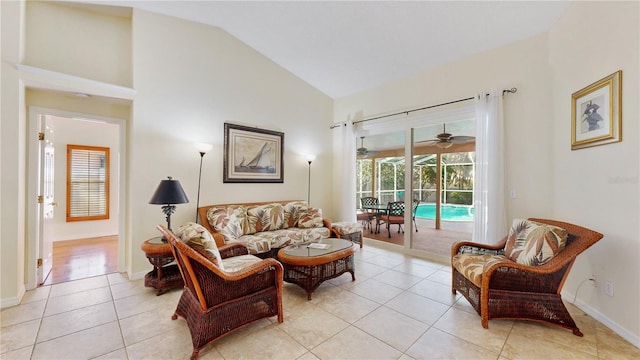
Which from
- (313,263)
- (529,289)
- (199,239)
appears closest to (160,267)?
(199,239)

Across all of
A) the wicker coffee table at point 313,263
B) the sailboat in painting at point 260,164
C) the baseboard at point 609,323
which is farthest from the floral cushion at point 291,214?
the baseboard at point 609,323

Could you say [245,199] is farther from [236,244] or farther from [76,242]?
[76,242]

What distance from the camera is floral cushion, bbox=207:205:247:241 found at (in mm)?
3537

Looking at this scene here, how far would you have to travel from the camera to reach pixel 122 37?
342 centimetres

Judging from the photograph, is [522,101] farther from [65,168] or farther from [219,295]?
[65,168]

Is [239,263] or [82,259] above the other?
[239,263]

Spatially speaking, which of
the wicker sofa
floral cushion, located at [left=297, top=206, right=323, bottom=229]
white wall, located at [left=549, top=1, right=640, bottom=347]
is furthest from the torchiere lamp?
white wall, located at [left=549, top=1, right=640, bottom=347]

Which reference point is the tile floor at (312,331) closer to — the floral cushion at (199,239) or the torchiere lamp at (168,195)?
the floral cushion at (199,239)

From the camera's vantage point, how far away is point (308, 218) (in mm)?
4406

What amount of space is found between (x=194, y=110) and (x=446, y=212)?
5311mm

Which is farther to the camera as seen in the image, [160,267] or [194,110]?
[194,110]

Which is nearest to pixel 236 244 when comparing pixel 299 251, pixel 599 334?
pixel 299 251

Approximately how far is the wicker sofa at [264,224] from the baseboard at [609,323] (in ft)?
9.98

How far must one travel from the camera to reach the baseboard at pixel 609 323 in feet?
6.57
